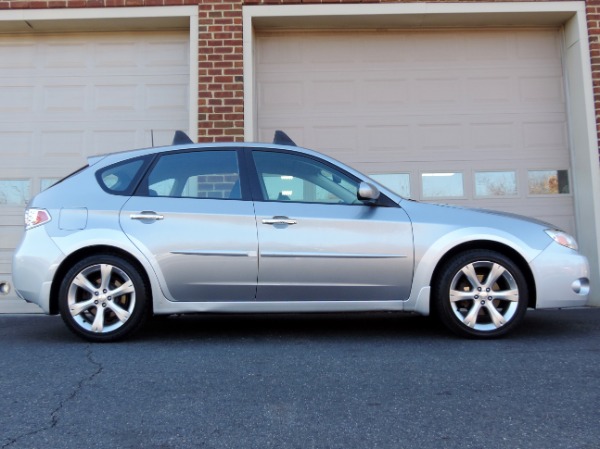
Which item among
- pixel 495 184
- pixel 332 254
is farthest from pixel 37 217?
pixel 495 184

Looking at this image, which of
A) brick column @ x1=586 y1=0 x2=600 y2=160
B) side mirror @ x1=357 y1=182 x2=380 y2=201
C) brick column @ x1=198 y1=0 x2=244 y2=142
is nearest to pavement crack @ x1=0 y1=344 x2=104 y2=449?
side mirror @ x1=357 y1=182 x2=380 y2=201

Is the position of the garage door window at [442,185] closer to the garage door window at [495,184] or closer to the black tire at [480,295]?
the garage door window at [495,184]

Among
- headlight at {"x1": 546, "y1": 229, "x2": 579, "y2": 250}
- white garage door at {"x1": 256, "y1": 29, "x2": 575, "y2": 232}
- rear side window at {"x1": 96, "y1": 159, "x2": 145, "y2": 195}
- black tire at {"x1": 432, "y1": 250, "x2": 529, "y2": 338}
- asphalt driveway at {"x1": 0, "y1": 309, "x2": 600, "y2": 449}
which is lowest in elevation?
asphalt driveway at {"x1": 0, "y1": 309, "x2": 600, "y2": 449}

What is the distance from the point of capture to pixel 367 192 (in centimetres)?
407

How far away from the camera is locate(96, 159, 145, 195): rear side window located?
4.27m

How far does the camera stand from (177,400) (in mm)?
2711

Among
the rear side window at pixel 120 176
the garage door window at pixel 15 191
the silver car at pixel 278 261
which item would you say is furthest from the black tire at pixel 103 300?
the garage door window at pixel 15 191

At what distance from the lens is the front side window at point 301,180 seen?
428 centimetres

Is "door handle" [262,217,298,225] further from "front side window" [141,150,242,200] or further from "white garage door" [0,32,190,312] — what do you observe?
"white garage door" [0,32,190,312]

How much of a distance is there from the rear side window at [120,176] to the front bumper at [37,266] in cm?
58

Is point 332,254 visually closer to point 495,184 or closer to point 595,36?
point 495,184

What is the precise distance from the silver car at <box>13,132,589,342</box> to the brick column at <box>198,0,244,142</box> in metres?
2.83

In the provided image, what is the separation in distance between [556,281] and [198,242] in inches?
108

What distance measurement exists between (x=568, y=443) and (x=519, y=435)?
0.59 ft
